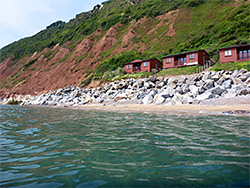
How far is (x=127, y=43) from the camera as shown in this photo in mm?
61312

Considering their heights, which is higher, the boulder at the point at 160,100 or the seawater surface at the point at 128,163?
the boulder at the point at 160,100

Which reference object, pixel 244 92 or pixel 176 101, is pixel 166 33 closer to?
pixel 176 101

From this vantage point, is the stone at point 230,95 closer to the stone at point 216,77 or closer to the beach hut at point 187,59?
the stone at point 216,77

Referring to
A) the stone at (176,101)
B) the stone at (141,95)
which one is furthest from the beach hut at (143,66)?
the stone at (176,101)

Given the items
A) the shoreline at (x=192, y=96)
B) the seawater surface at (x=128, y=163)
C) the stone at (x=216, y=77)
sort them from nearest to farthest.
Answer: the seawater surface at (x=128, y=163), the shoreline at (x=192, y=96), the stone at (x=216, y=77)

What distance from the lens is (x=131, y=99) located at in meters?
25.8

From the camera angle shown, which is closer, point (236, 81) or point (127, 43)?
point (236, 81)

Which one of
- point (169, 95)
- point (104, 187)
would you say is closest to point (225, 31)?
point (169, 95)

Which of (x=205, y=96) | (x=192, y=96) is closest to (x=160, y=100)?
(x=192, y=96)

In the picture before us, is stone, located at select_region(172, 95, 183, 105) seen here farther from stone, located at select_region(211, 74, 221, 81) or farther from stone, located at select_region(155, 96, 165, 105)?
stone, located at select_region(211, 74, 221, 81)

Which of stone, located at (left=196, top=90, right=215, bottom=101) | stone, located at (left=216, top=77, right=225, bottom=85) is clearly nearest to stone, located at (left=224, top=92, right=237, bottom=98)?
stone, located at (left=196, top=90, right=215, bottom=101)

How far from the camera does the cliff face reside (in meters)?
47.7

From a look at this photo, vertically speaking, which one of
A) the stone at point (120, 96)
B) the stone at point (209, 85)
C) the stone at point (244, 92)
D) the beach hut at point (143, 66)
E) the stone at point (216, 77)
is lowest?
the stone at point (120, 96)

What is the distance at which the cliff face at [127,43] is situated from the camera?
47725mm
